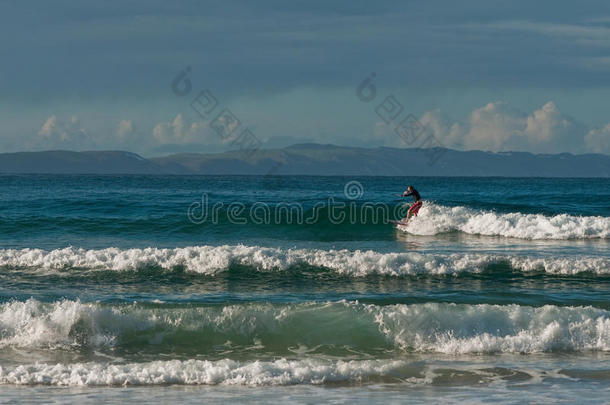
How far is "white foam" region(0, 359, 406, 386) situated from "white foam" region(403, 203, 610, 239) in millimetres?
18645

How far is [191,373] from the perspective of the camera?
9.42 meters

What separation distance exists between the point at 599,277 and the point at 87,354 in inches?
497

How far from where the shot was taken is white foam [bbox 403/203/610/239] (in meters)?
27.2

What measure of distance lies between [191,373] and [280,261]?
8.61 metres

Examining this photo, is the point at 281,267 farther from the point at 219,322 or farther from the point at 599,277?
the point at 599,277
